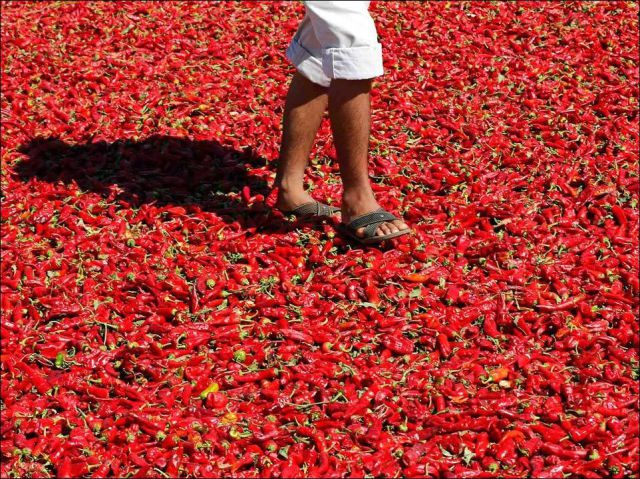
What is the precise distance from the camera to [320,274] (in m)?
4.94

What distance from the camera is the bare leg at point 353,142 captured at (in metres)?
4.75

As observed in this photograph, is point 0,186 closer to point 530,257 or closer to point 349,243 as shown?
point 349,243

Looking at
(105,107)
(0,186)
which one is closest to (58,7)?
(105,107)

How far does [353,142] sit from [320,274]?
0.81 metres

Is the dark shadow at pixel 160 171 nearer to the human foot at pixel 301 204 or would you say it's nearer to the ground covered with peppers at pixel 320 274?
the ground covered with peppers at pixel 320 274

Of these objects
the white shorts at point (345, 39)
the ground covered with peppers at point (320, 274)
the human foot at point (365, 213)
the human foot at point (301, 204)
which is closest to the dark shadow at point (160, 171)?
the ground covered with peppers at point (320, 274)

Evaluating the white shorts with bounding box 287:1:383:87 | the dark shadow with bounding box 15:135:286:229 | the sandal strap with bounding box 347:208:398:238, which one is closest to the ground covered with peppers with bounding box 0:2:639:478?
the dark shadow with bounding box 15:135:286:229

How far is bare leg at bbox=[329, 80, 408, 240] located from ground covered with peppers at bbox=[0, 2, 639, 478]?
0.24 m

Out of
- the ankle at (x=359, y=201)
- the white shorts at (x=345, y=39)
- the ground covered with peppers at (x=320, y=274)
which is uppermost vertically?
the white shorts at (x=345, y=39)

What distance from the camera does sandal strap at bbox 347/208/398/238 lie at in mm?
5000

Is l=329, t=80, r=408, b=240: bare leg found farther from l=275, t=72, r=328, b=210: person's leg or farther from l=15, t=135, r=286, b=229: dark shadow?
l=15, t=135, r=286, b=229: dark shadow

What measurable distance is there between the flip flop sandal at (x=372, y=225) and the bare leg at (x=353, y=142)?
26 mm

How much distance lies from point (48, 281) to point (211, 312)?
1056 millimetres

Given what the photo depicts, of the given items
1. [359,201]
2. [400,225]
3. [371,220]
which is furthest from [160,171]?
[400,225]
